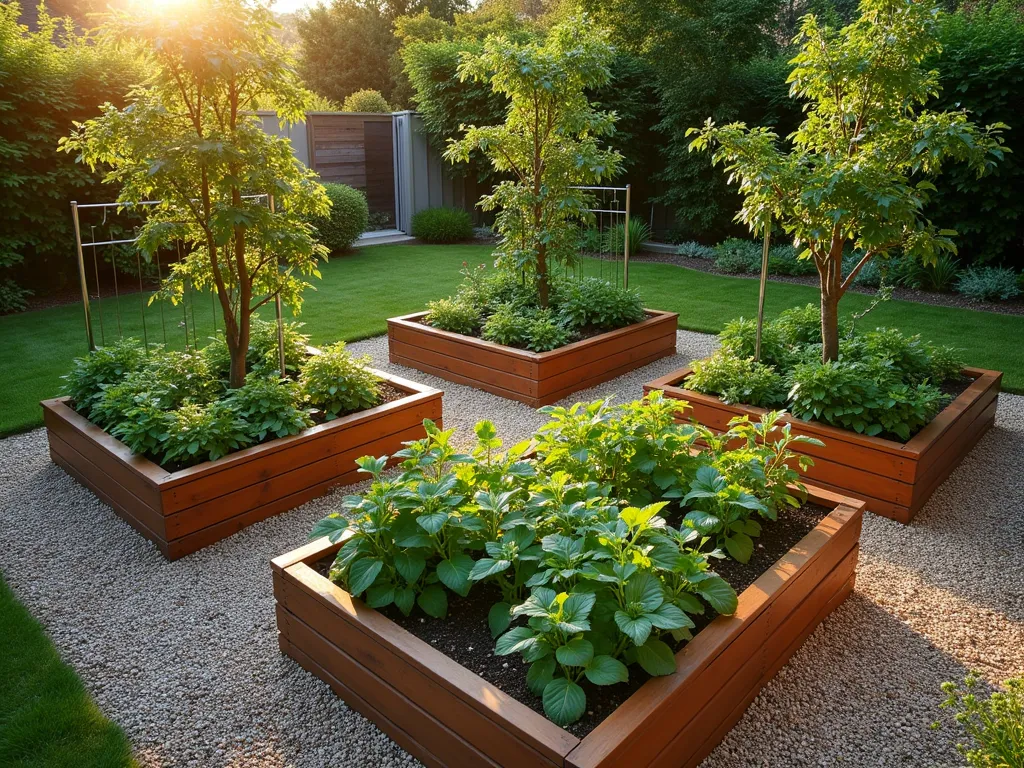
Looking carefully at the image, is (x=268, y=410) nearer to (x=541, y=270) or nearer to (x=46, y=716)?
(x=46, y=716)

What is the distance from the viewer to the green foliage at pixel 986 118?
802cm

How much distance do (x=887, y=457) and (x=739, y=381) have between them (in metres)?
0.94

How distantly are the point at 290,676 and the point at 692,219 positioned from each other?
397 inches

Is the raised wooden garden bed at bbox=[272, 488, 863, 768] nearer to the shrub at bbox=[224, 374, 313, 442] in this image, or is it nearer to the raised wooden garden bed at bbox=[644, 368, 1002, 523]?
the raised wooden garden bed at bbox=[644, 368, 1002, 523]

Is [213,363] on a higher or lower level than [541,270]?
lower

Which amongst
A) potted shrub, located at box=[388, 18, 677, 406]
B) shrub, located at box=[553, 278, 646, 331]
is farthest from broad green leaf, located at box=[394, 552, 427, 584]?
shrub, located at box=[553, 278, 646, 331]

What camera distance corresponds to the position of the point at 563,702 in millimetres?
Answer: 1955

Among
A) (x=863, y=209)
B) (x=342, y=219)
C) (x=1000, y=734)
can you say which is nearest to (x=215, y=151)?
(x=863, y=209)

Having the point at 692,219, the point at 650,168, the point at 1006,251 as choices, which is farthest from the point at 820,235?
the point at 650,168

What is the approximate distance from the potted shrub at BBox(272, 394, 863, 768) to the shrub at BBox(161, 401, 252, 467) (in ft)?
3.72

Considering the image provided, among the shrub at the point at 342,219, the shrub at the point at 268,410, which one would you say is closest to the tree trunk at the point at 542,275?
the shrub at the point at 268,410

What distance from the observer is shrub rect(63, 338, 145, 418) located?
437cm

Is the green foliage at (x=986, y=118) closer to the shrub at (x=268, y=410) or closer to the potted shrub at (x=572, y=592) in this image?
the potted shrub at (x=572, y=592)

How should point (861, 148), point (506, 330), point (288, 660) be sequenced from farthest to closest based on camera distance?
point (506, 330) → point (861, 148) → point (288, 660)
